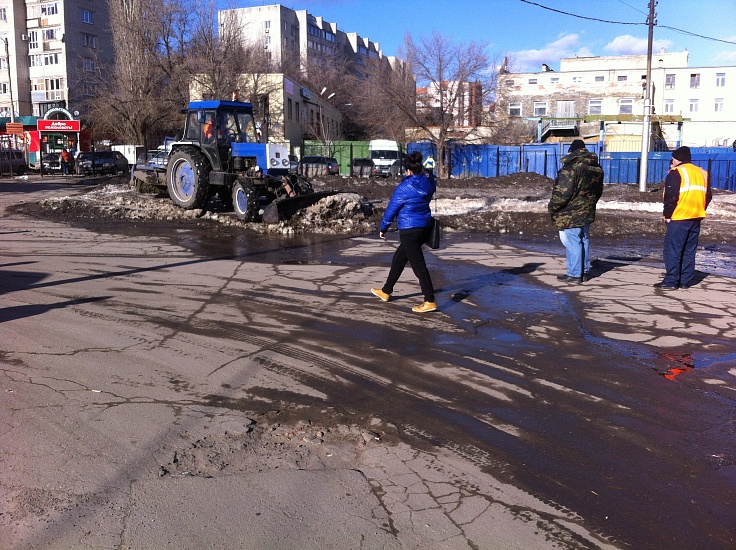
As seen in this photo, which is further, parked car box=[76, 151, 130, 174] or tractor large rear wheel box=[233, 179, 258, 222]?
parked car box=[76, 151, 130, 174]

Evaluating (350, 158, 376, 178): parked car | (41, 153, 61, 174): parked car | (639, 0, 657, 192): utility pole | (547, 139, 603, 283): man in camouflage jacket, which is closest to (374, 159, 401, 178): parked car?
(350, 158, 376, 178): parked car

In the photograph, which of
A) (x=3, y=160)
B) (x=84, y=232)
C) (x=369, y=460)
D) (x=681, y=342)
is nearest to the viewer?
(x=369, y=460)

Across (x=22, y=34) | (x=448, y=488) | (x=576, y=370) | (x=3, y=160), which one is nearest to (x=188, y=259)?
(x=576, y=370)

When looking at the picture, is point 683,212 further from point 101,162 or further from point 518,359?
point 101,162

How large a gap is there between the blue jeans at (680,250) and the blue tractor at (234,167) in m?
9.11

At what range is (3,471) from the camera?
13.3ft

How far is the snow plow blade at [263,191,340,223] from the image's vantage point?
52.3 ft

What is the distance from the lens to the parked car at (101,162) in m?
41.9

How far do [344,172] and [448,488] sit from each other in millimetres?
45260

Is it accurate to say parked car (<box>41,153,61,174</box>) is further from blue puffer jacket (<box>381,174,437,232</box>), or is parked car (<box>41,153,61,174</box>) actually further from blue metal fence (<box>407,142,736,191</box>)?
blue puffer jacket (<box>381,174,437,232</box>)

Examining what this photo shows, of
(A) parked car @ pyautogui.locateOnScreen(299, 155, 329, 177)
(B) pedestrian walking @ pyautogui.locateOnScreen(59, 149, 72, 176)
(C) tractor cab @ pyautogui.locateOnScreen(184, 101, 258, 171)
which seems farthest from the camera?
(B) pedestrian walking @ pyautogui.locateOnScreen(59, 149, 72, 176)

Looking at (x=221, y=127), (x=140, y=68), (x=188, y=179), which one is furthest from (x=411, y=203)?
(x=140, y=68)

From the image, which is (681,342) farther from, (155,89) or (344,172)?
(155,89)

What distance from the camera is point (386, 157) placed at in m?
42.7
